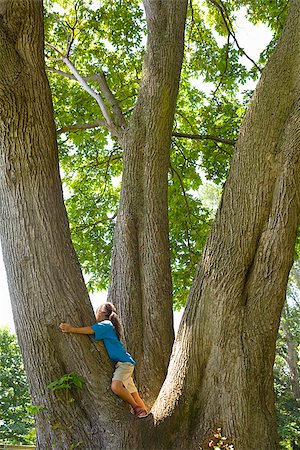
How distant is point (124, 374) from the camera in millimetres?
3898

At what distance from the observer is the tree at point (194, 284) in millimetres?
3633

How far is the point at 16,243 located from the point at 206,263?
57.9 inches

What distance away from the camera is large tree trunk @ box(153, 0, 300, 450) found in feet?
12.4

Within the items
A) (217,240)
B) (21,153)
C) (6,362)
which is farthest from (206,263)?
(6,362)

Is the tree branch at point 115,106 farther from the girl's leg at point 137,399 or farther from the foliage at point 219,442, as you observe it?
the foliage at point 219,442

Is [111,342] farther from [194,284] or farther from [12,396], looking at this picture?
[12,396]

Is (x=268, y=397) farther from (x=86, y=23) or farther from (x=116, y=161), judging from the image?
(x=86, y=23)

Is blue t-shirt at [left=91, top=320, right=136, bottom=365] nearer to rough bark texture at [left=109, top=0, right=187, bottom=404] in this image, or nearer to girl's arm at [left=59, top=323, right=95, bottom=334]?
girl's arm at [left=59, top=323, right=95, bottom=334]

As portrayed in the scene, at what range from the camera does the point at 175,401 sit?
3.90 metres

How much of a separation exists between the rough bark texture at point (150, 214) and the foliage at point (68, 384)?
3.74 ft

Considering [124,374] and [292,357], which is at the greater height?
[292,357]

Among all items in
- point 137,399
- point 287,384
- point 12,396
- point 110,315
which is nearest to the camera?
point 137,399

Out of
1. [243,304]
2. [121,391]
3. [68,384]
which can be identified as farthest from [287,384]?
[68,384]

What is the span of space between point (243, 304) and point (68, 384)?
1.41 m
